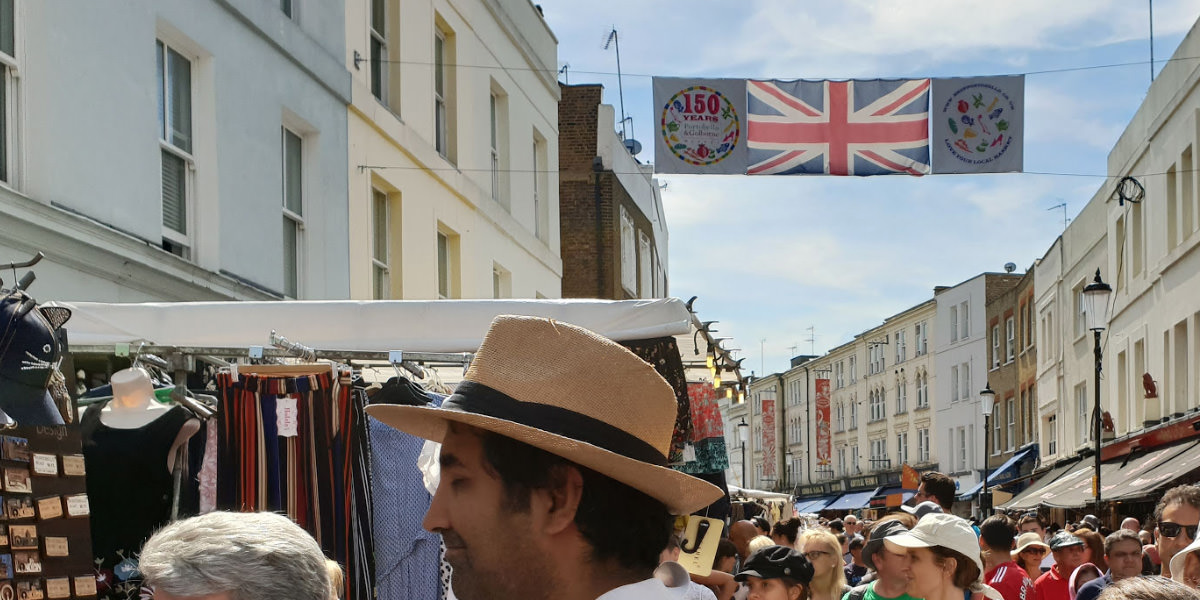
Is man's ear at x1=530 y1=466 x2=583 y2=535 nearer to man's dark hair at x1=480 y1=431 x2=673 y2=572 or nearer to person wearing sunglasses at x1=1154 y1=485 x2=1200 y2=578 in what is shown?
man's dark hair at x1=480 y1=431 x2=673 y2=572

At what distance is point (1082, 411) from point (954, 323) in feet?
97.9

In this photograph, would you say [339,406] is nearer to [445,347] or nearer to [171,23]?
[445,347]

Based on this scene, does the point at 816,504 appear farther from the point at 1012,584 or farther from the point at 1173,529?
the point at 1173,529

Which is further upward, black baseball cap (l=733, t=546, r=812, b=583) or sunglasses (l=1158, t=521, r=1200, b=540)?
sunglasses (l=1158, t=521, r=1200, b=540)

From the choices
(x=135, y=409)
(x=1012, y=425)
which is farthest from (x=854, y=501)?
(x=135, y=409)

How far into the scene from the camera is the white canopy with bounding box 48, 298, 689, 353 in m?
7.50

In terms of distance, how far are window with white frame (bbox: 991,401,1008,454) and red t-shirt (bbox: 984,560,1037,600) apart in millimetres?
43199

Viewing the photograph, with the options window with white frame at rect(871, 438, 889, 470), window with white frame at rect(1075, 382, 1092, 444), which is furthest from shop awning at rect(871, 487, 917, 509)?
window with white frame at rect(1075, 382, 1092, 444)

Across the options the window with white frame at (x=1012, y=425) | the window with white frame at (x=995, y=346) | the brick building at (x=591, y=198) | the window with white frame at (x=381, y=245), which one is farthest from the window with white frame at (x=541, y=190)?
the window with white frame at (x=995, y=346)

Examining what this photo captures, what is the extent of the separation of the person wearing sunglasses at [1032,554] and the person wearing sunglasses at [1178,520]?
14.0 ft

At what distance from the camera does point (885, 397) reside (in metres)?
75.4

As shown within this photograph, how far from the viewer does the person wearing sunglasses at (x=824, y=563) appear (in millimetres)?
8719

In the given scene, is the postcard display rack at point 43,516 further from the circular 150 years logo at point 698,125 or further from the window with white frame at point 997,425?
the window with white frame at point 997,425

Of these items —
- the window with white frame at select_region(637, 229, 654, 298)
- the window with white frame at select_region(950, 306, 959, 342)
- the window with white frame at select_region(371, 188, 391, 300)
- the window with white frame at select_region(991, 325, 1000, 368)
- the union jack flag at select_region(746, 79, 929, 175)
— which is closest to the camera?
the window with white frame at select_region(371, 188, 391, 300)
